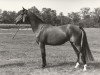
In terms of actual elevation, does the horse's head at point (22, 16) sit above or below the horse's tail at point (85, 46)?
above

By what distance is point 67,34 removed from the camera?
9117 millimetres

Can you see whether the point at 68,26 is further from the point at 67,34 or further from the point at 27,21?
the point at 27,21

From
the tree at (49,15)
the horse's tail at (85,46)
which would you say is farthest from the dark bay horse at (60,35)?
the tree at (49,15)

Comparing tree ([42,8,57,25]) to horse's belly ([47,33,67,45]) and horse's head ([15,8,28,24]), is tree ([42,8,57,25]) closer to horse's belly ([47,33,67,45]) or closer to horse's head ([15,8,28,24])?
horse's head ([15,8,28,24])

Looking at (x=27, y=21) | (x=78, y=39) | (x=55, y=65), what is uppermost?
(x=27, y=21)

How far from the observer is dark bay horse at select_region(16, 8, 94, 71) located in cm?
905

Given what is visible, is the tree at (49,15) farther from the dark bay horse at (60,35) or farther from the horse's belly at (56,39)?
the horse's belly at (56,39)

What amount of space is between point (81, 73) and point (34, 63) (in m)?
2.82

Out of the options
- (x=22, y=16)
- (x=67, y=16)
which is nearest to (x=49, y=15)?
(x=67, y=16)

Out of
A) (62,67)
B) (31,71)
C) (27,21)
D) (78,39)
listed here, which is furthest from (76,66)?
(27,21)

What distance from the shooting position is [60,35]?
30.3 feet

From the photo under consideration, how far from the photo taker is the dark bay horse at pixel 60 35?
356 inches

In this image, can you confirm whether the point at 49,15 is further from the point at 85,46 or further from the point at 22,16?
the point at 85,46

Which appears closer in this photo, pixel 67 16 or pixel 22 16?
pixel 22 16
